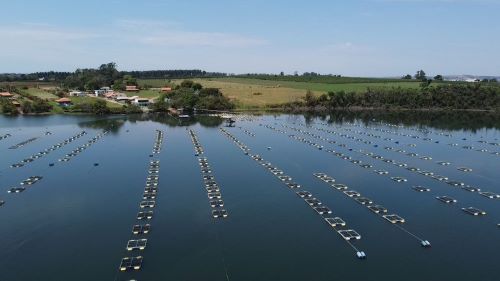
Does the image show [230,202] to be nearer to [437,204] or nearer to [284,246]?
[284,246]

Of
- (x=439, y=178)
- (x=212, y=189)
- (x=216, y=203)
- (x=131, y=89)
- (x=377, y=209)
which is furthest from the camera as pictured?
(x=131, y=89)

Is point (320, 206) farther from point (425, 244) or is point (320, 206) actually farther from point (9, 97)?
point (9, 97)

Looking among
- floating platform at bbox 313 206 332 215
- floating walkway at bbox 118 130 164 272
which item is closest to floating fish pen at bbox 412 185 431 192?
floating platform at bbox 313 206 332 215

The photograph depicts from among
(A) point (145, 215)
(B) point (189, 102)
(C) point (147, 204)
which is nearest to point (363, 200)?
(A) point (145, 215)

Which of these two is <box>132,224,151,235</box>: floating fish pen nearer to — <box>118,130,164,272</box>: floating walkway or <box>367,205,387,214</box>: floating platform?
<box>118,130,164,272</box>: floating walkway

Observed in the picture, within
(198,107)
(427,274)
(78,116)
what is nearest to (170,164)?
(427,274)

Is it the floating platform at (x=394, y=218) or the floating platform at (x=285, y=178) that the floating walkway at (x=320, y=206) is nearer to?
the floating platform at (x=285, y=178)
